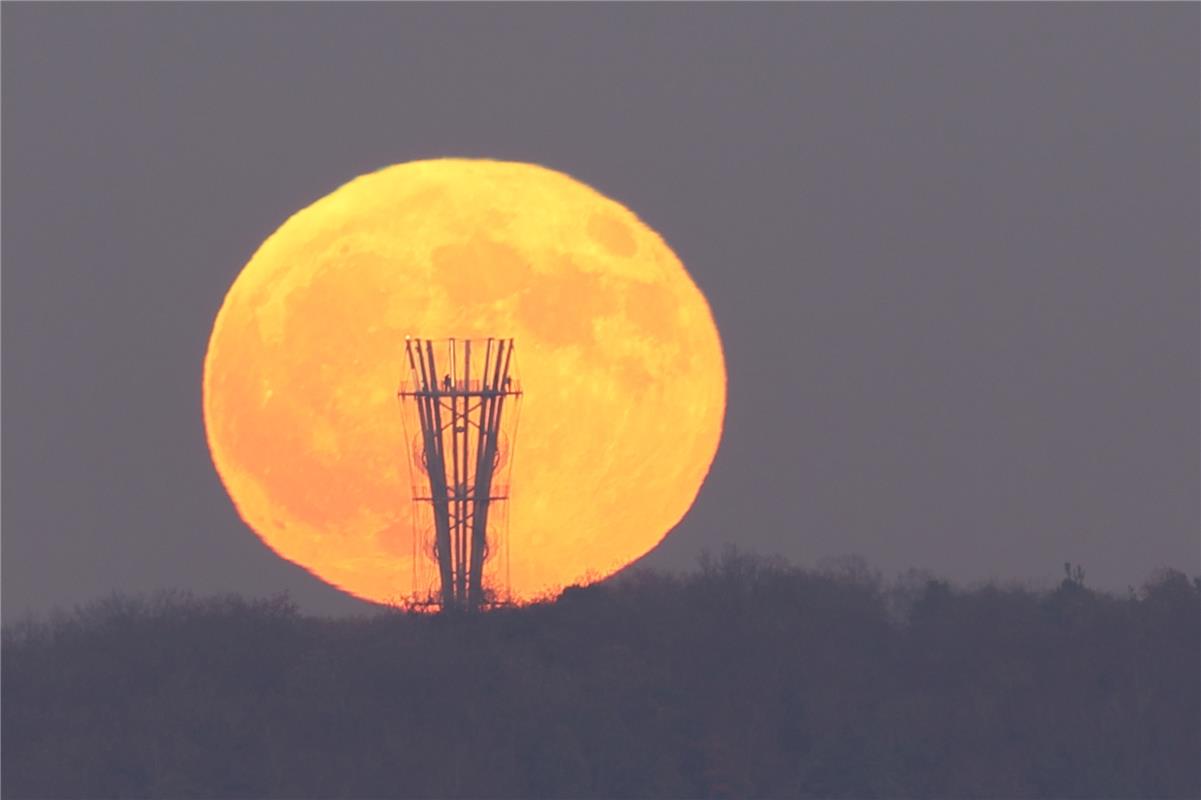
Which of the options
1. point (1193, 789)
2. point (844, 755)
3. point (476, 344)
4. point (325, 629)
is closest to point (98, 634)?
point (325, 629)

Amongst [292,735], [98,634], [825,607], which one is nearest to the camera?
[292,735]

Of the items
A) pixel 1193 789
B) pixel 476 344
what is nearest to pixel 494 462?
pixel 476 344

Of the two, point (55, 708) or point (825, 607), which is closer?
point (55, 708)

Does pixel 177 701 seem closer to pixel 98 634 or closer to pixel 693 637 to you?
pixel 98 634

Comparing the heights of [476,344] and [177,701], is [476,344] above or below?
above

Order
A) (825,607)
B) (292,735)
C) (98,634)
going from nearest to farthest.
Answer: (292,735)
(98,634)
(825,607)

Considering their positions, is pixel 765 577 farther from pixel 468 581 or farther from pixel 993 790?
pixel 993 790

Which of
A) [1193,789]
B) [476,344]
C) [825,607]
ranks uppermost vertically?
[476,344]
